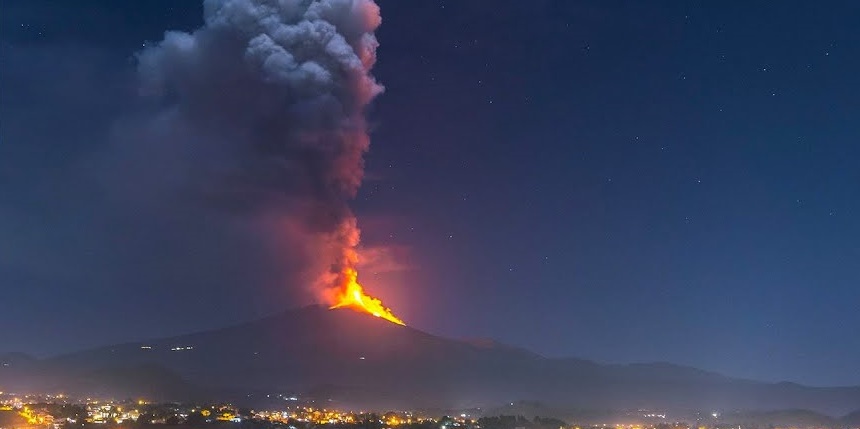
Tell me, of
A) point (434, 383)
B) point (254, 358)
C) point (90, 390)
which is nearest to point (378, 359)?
point (434, 383)

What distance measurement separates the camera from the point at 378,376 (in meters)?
100

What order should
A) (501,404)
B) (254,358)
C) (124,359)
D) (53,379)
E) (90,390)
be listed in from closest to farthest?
(90,390)
(501,404)
(53,379)
(254,358)
(124,359)

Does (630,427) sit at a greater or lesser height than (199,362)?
lesser

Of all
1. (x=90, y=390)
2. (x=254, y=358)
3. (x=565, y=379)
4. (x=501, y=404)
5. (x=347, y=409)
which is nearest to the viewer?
(x=347, y=409)

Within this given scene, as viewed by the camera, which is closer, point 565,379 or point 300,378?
point 300,378

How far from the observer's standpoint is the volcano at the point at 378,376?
92.8 m

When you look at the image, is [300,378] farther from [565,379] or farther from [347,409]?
[565,379]

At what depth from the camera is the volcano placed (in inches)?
3652

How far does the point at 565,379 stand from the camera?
133 m

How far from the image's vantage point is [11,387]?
8956 centimetres

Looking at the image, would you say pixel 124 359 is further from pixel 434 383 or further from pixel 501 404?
pixel 501 404

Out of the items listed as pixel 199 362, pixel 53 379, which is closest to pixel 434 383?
pixel 199 362

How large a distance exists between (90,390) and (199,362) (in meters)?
27.4

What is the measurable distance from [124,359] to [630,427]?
74.7 meters
